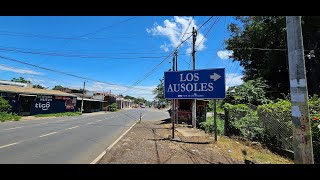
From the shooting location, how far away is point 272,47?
28.2m

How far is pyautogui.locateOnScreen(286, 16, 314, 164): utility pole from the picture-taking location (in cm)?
527

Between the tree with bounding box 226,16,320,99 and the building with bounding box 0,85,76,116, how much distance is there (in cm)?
2652

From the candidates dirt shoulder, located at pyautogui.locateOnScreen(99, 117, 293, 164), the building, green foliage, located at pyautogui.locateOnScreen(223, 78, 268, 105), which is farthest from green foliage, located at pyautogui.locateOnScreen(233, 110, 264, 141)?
the building

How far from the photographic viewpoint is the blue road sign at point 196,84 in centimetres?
1052

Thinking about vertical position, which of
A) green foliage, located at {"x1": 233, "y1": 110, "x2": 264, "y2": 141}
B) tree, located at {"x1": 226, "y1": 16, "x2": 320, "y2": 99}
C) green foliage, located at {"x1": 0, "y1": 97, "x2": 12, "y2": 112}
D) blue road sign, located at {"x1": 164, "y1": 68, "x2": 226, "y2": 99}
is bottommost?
green foliage, located at {"x1": 233, "y1": 110, "x2": 264, "y2": 141}

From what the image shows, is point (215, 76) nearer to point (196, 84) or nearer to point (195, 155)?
point (196, 84)

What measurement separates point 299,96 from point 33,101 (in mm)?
32999

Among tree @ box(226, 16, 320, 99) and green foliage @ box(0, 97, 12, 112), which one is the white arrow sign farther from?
green foliage @ box(0, 97, 12, 112)

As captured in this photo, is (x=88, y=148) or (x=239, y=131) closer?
(x=88, y=148)

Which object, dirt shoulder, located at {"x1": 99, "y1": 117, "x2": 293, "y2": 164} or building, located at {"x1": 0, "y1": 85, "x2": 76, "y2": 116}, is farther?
building, located at {"x1": 0, "y1": 85, "x2": 76, "y2": 116}
